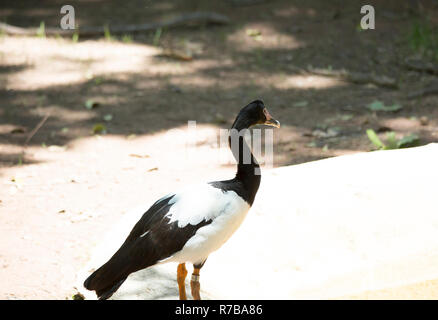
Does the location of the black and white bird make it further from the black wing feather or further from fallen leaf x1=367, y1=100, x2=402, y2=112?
fallen leaf x1=367, y1=100, x2=402, y2=112

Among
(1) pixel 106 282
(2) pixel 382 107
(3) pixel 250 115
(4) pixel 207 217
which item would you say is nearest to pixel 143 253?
(1) pixel 106 282

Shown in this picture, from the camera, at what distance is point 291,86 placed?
6.48m

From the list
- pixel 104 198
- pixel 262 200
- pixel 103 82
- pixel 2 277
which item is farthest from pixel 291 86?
pixel 2 277

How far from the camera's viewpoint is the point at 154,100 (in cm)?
627

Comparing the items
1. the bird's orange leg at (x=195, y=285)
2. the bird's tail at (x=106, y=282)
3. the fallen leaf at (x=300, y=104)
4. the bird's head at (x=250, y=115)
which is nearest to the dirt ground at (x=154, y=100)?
the fallen leaf at (x=300, y=104)

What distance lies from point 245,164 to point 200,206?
28 cm

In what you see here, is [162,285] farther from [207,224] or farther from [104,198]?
[104,198]

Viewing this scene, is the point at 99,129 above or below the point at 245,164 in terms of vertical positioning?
below

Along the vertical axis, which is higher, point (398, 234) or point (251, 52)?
point (251, 52)

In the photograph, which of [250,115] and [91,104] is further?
[91,104]

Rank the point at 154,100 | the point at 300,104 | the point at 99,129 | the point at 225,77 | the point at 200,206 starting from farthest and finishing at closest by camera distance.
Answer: the point at 225,77 < the point at 154,100 < the point at 300,104 < the point at 99,129 < the point at 200,206

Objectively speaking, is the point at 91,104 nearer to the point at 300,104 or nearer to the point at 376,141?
the point at 300,104

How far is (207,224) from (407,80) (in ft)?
13.5
